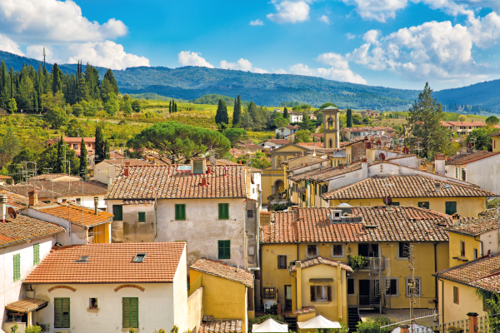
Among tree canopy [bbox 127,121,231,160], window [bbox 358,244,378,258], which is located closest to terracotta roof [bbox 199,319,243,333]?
window [bbox 358,244,378,258]

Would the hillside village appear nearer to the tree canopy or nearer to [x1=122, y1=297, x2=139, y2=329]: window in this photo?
[x1=122, y1=297, x2=139, y2=329]: window

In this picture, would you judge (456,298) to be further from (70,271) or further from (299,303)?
(70,271)

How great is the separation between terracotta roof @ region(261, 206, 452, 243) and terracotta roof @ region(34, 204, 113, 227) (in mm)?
8867

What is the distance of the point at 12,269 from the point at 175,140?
147 ft

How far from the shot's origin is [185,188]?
2636 centimetres

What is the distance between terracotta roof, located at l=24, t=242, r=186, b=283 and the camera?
59.4 feet

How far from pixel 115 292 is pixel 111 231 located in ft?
25.3

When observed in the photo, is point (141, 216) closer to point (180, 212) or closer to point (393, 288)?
point (180, 212)

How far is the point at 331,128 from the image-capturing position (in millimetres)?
88938

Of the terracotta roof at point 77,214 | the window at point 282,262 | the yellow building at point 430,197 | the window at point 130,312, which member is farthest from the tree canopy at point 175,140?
the window at point 130,312

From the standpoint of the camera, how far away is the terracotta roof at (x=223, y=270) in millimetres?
22031

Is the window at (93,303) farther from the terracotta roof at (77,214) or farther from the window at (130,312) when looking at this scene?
the terracotta roof at (77,214)

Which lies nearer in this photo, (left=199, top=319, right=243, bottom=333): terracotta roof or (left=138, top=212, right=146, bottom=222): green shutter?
(left=199, top=319, right=243, bottom=333): terracotta roof

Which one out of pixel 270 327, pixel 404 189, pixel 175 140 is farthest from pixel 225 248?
pixel 175 140
